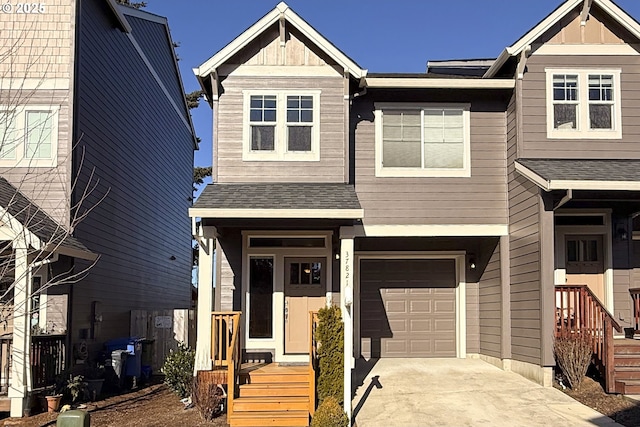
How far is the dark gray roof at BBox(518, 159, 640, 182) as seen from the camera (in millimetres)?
10883

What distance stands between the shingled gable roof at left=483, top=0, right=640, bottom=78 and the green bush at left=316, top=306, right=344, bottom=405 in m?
5.96

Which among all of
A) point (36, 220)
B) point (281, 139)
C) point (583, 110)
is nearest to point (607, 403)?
point (583, 110)

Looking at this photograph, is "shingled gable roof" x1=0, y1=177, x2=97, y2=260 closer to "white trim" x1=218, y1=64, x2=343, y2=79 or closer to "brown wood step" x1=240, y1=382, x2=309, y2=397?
"brown wood step" x1=240, y1=382, x2=309, y2=397

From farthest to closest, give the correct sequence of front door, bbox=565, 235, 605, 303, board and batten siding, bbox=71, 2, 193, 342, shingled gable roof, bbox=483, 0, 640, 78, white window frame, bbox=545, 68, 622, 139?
board and batten siding, bbox=71, 2, 193, 342, front door, bbox=565, 235, 605, 303, white window frame, bbox=545, 68, 622, 139, shingled gable roof, bbox=483, 0, 640, 78

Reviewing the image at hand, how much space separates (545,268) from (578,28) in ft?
15.7

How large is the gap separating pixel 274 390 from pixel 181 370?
1.71 metres

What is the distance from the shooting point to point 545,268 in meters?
10.9

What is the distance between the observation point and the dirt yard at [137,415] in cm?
979

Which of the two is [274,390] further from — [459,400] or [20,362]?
[20,362]

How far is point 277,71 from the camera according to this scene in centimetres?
1255

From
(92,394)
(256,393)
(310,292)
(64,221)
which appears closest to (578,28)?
(310,292)

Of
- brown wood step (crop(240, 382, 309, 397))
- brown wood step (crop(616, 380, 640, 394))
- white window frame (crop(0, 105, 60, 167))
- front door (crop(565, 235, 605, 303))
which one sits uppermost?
white window frame (crop(0, 105, 60, 167))

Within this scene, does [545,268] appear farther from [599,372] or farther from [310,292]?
[310,292]

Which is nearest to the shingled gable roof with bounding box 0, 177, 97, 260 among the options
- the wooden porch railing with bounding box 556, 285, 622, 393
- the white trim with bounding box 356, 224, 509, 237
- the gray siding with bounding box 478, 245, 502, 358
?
the white trim with bounding box 356, 224, 509, 237
